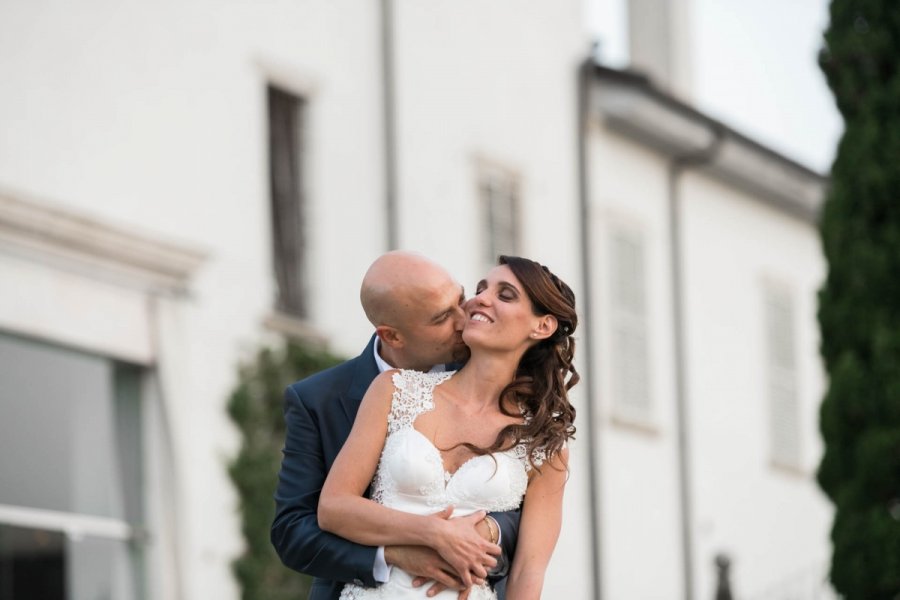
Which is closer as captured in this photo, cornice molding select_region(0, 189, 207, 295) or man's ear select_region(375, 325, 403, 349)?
man's ear select_region(375, 325, 403, 349)

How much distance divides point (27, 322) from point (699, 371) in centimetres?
1009

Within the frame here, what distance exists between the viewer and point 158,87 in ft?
49.7

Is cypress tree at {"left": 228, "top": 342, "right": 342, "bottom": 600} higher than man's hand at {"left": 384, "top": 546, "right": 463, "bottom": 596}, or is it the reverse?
cypress tree at {"left": 228, "top": 342, "right": 342, "bottom": 600}

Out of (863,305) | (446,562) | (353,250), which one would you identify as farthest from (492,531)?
(353,250)

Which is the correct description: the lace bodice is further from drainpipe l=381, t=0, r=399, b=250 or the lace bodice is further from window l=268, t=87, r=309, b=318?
drainpipe l=381, t=0, r=399, b=250

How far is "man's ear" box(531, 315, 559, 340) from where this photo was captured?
581 cm

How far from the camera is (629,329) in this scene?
69.4 feet

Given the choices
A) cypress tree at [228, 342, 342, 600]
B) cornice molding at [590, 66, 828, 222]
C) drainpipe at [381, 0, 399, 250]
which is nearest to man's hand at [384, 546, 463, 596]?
cypress tree at [228, 342, 342, 600]

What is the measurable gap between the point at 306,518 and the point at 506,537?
0.54 metres

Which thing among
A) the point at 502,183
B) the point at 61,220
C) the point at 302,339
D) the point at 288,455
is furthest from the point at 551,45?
the point at 288,455

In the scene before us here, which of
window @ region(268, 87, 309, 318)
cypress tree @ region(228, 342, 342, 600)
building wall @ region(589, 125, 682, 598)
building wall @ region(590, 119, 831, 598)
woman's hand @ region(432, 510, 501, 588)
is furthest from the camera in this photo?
building wall @ region(590, 119, 831, 598)

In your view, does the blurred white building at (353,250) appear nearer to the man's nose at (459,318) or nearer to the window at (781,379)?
the window at (781,379)

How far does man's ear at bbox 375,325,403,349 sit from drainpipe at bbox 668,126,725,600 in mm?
15935

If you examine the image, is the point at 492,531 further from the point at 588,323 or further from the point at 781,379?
the point at 781,379
